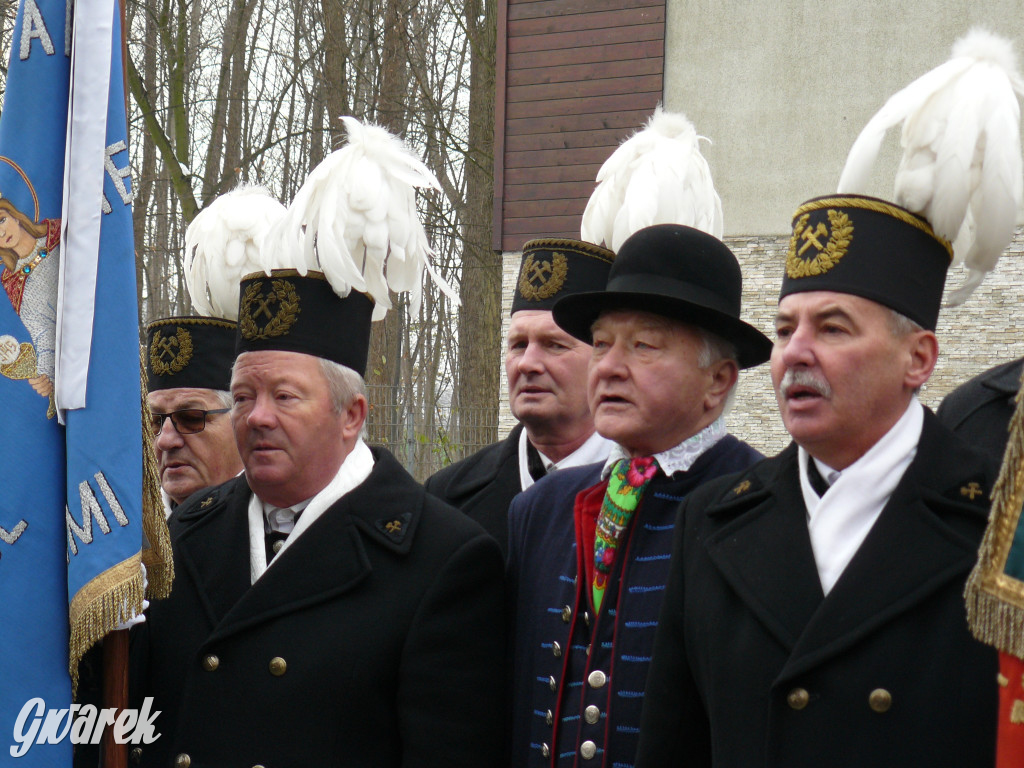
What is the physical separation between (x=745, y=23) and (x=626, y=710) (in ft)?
41.5

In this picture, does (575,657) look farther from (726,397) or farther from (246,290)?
(246,290)

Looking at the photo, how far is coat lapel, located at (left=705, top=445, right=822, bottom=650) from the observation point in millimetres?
2637

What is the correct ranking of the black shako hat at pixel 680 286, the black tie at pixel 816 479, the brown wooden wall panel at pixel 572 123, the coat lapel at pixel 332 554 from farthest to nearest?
the brown wooden wall panel at pixel 572 123
the coat lapel at pixel 332 554
the black shako hat at pixel 680 286
the black tie at pixel 816 479

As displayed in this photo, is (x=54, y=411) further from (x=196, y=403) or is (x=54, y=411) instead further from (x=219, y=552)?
(x=196, y=403)

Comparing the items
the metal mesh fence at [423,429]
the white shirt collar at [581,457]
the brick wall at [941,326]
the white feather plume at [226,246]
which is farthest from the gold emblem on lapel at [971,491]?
the brick wall at [941,326]

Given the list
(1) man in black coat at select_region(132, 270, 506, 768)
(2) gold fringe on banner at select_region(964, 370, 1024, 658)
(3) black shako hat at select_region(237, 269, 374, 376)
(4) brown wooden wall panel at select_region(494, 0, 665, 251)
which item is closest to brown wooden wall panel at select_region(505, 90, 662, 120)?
(4) brown wooden wall panel at select_region(494, 0, 665, 251)

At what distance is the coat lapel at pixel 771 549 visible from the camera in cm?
264

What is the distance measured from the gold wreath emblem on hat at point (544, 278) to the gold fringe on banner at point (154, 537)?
5.43ft

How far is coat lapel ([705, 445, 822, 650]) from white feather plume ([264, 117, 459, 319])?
140cm

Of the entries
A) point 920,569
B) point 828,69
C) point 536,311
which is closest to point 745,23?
point 828,69

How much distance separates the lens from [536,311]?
15.0 ft

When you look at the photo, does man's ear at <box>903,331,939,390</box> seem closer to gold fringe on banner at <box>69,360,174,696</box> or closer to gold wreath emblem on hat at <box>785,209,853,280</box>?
gold wreath emblem on hat at <box>785,209,853,280</box>

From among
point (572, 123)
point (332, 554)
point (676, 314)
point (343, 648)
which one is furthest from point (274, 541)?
point (572, 123)

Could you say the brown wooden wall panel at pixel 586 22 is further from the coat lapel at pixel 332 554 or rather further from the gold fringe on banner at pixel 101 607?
the gold fringe on banner at pixel 101 607
